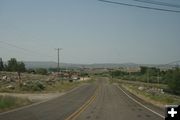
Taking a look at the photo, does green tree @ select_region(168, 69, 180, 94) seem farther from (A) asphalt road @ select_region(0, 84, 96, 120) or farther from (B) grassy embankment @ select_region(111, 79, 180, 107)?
(A) asphalt road @ select_region(0, 84, 96, 120)

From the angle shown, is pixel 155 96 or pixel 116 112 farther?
pixel 155 96

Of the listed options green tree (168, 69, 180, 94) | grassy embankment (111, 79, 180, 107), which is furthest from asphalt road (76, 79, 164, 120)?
green tree (168, 69, 180, 94)

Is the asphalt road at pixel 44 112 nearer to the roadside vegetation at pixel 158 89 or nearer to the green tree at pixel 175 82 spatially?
the roadside vegetation at pixel 158 89

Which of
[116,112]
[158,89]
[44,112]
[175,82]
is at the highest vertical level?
[44,112]

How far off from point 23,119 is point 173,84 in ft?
370

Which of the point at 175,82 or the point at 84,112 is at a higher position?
the point at 84,112

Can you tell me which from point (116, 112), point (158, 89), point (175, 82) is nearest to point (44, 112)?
point (116, 112)

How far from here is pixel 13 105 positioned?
2706 cm

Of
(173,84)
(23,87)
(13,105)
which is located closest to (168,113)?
(13,105)

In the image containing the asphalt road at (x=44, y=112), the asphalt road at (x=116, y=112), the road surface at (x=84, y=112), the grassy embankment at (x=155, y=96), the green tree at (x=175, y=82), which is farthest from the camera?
the green tree at (x=175, y=82)

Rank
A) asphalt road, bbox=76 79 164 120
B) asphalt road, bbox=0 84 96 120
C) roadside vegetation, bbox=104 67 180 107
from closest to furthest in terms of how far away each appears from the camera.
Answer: asphalt road, bbox=0 84 96 120
asphalt road, bbox=76 79 164 120
roadside vegetation, bbox=104 67 180 107

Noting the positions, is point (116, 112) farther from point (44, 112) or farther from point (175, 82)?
point (175, 82)

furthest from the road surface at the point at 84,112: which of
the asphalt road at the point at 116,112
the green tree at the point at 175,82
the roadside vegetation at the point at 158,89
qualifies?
the green tree at the point at 175,82

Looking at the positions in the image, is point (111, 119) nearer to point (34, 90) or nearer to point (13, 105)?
point (13, 105)
